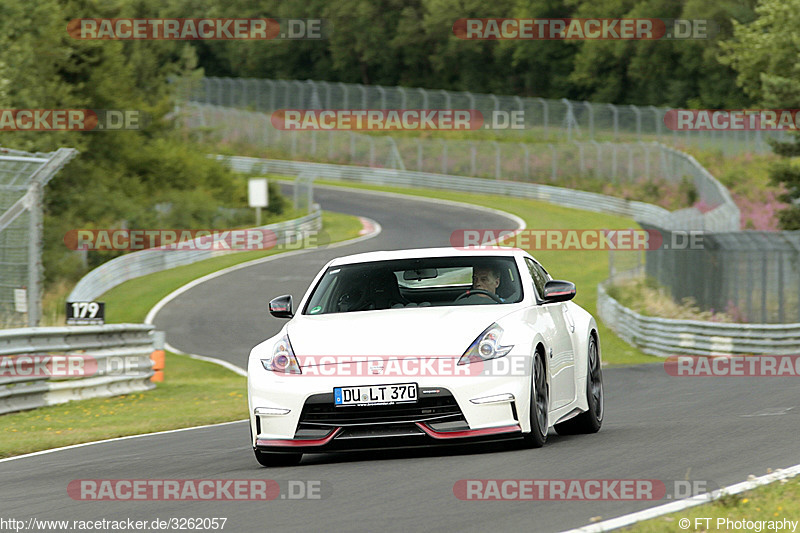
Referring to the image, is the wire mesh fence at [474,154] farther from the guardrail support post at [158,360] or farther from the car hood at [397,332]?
the car hood at [397,332]

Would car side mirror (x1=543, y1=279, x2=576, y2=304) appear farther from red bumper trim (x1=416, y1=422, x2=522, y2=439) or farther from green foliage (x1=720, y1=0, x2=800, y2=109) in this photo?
green foliage (x1=720, y1=0, x2=800, y2=109)

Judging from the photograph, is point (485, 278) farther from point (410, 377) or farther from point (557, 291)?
point (410, 377)

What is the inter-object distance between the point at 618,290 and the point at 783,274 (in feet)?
20.4

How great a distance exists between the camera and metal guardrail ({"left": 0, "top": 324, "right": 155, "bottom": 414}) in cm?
1489

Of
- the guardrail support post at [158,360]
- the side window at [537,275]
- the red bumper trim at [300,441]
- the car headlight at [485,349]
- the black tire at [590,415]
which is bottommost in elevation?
the guardrail support post at [158,360]

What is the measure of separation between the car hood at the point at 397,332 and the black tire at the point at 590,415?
59.3 inches

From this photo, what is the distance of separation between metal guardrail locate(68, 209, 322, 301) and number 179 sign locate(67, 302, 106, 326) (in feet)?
44.5

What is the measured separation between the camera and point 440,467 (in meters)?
8.02

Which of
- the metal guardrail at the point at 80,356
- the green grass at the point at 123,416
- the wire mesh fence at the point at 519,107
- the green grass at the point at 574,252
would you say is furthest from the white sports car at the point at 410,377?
the wire mesh fence at the point at 519,107

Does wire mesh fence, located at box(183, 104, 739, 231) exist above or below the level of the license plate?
below

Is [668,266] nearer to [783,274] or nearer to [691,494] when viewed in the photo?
[783,274]

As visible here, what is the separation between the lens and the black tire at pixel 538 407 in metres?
8.50

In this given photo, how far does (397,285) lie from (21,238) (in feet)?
27.7

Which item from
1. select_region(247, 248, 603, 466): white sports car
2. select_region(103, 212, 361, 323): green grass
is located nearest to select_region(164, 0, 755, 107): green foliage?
select_region(103, 212, 361, 323): green grass
